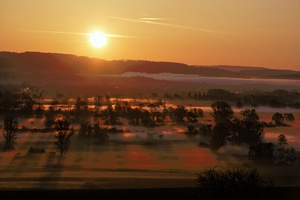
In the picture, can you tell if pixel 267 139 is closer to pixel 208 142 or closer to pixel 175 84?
pixel 208 142

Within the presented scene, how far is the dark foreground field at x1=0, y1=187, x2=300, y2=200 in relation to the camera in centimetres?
1984

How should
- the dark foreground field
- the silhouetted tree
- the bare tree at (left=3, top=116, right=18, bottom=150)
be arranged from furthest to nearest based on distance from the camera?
1. the silhouetted tree
2. the bare tree at (left=3, top=116, right=18, bottom=150)
3. the dark foreground field

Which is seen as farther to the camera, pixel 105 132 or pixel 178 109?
pixel 178 109

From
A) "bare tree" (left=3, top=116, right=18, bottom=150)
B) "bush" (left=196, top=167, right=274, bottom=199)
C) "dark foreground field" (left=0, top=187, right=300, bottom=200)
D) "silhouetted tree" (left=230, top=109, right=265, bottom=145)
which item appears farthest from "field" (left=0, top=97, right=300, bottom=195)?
"bush" (left=196, top=167, right=274, bottom=199)

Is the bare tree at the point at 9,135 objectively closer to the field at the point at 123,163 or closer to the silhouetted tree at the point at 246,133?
the field at the point at 123,163

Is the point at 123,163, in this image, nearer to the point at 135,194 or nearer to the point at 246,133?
the point at 135,194

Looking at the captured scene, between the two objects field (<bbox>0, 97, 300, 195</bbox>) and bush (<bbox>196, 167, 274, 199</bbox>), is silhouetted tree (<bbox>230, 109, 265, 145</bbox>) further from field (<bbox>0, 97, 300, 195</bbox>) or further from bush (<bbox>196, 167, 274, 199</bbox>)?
bush (<bbox>196, 167, 274, 199</bbox>)

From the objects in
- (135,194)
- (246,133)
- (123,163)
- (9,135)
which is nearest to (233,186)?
(135,194)

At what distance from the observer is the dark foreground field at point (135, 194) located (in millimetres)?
19844

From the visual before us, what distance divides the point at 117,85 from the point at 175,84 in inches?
611

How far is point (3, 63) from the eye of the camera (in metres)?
114

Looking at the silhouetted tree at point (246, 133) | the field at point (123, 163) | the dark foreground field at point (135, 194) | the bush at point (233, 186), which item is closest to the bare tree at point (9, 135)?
the field at point (123, 163)

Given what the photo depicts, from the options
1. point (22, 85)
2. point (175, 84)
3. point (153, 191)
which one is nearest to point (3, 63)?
point (22, 85)

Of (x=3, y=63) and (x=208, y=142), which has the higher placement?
(x=3, y=63)
